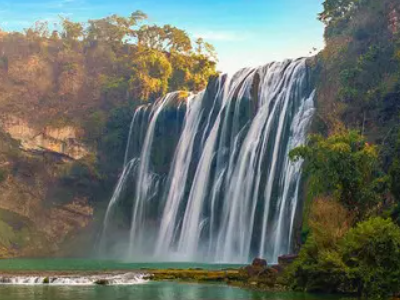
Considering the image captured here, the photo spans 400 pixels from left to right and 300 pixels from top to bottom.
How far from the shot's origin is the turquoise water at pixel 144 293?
2597 cm

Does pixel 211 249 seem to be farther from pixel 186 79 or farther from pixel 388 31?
pixel 186 79

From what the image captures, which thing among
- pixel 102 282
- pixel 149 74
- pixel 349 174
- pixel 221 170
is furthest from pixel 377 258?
pixel 149 74

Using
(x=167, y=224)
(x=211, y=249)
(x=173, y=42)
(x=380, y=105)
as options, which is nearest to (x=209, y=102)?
(x=167, y=224)

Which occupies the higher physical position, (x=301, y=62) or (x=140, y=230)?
(x=301, y=62)

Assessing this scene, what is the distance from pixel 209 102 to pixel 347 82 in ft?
63.4

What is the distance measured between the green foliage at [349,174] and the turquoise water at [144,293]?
23.0 ft

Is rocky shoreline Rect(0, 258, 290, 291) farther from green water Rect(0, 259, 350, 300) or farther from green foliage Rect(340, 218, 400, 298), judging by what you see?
green foliage Rect(340, 218, 400, 298)

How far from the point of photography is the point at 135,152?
7206 centimetres

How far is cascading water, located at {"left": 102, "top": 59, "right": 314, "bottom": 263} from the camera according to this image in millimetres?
48656


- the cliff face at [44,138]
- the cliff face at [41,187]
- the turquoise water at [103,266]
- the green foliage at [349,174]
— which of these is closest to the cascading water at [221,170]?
the turquoise water at [103,266]

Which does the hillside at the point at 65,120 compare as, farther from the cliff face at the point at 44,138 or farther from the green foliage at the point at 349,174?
the green foliage at the point at 349,174

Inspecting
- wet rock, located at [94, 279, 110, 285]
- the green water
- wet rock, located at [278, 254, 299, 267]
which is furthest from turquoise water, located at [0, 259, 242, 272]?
Answer: the green water

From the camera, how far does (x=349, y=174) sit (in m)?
31.4

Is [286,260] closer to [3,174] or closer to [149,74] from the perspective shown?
[3,174]
